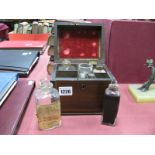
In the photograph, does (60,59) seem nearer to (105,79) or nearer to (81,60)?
(81,60)

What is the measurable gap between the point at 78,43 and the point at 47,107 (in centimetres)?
43

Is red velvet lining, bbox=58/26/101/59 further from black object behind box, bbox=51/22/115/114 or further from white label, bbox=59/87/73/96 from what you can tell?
white label, bbox=59/87/73/96

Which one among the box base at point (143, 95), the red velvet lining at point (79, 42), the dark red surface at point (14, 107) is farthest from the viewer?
the red velvet lining at point (79, 42)

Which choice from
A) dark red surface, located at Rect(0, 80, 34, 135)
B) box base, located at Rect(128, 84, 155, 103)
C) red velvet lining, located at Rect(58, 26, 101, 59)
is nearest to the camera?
dark red surface, located at Rect(0, 80, 34, 135)

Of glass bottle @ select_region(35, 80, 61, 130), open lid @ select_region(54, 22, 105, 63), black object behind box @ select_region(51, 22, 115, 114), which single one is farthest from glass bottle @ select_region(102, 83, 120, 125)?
open lid @ select_region(54, 22, 105, 63)

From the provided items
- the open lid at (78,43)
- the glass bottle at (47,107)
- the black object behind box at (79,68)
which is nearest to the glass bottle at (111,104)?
the black object behind box at (79,68)

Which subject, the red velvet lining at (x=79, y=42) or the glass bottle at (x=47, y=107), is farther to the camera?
the red velvet lining at (x=79, y=42)

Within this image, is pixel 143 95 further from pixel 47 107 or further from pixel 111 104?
pixel 47 107

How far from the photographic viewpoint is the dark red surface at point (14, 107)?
0.67m

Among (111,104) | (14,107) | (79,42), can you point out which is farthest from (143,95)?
(14,107)

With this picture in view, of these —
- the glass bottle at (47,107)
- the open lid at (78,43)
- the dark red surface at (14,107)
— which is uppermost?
the open lid at (78,43)

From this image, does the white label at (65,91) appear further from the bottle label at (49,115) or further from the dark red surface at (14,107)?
the dark red surface at (14,107)

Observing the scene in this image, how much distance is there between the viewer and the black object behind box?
769 millimetres
